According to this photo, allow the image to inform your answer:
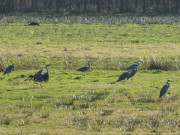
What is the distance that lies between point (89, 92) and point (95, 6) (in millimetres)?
86534

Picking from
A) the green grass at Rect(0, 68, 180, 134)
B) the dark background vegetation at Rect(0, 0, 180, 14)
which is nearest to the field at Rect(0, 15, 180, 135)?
the green grass at Rect(0, 68, 180, 134)

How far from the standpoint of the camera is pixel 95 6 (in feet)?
355

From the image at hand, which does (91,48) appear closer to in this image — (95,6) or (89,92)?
(89,92)

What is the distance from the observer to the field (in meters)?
17.1

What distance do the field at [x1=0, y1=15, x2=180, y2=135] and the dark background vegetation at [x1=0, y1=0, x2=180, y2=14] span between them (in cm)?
6193

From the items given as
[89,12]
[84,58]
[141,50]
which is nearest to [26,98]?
[84,58]

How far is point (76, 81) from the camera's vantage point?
86.2 ft

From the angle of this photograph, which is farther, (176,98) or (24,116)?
(176,98)

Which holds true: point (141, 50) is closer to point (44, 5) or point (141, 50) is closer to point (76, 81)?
point (76, 81)

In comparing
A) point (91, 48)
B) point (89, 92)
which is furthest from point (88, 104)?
point (91, 48)

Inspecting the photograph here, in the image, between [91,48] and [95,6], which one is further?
[95,6]

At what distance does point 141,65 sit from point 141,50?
9418 millimetres

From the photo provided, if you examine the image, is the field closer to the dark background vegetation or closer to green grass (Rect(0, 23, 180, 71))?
green grass (Rect(0, 23, 180, 71))

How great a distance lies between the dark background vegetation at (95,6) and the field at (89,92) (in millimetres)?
61928
